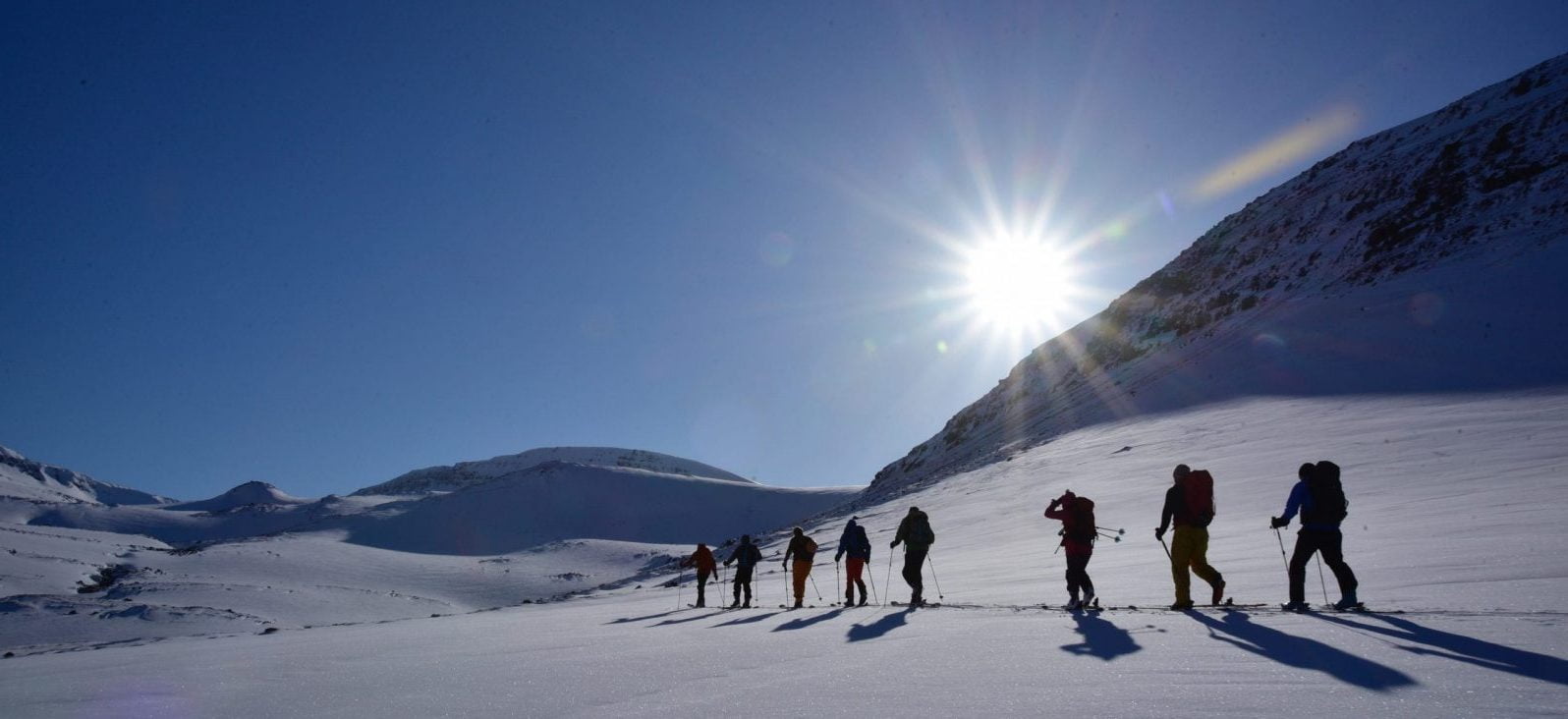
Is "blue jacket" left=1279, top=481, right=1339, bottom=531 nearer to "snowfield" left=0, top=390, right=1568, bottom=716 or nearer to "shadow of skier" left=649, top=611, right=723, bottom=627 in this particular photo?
"snowfield" left=0, top=390, right=1568, bottom=716

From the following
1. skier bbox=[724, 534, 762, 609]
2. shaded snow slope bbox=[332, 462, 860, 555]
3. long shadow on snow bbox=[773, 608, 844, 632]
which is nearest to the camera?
long shadow on snow bbox=[773, 608, 844, 632]

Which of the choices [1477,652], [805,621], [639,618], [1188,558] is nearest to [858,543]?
[805,621]

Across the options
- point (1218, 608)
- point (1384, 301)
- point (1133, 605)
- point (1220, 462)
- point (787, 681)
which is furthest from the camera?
point (1384, 301)

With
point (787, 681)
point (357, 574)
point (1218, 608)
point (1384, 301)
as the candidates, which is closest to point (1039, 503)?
point (1218, 608)

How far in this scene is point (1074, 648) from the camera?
6.12 m

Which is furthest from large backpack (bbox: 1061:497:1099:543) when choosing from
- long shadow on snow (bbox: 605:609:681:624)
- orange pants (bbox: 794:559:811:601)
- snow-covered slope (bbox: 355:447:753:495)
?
snow-covered slope (bbox: 355:447:753:495)

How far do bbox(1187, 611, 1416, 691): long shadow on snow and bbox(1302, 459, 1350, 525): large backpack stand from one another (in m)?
1.54

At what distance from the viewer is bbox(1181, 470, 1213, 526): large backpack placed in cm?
869

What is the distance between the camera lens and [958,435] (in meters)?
58.8

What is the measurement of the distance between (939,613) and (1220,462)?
15.6 meters

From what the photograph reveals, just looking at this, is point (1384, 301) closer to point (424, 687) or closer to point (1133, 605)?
point (1133, 605)

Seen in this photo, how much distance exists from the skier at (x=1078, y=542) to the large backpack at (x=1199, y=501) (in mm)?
1104

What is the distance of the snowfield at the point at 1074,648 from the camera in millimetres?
4461

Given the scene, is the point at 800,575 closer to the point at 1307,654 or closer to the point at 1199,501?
the point at 1199,501
